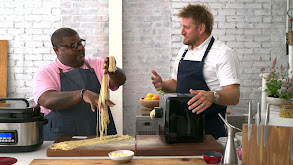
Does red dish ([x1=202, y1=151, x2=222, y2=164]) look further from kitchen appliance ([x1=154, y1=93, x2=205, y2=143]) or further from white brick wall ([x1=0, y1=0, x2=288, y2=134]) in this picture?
white brick wall ([x1=0, y1=0, x2=288, y2=134])

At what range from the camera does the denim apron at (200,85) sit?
8.81ft

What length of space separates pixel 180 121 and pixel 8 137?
3.70 feet

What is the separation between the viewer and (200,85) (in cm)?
284

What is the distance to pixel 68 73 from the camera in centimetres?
288

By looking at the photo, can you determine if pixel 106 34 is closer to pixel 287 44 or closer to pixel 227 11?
pixel 227 11

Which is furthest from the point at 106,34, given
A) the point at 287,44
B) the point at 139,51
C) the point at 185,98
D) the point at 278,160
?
the point at 278,160

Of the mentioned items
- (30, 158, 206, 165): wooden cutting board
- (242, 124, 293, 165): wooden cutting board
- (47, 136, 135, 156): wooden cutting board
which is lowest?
(30, 158, 206, 165): wooden cutting board

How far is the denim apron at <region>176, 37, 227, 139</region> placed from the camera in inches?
106

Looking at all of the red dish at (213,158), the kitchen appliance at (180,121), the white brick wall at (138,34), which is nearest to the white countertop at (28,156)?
the kitchen appliance at (180,121)

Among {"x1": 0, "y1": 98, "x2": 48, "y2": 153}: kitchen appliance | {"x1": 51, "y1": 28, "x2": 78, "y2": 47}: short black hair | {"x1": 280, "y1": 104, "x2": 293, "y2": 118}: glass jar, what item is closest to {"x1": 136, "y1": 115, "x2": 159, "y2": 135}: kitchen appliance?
{"x1": 280, "y1": 104, "x2": 293, "y2": 118}: glass jar

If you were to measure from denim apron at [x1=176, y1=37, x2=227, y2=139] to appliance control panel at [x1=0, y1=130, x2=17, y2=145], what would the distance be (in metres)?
1.45

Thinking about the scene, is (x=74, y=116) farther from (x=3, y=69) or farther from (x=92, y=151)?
(x=3, y=69)

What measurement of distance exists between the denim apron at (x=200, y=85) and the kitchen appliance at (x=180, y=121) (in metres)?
0.49

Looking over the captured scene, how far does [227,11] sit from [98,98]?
11.1 feet
